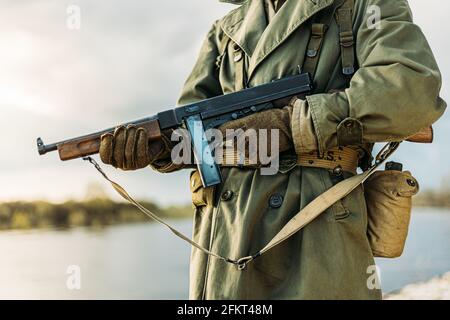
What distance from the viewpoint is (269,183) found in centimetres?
335

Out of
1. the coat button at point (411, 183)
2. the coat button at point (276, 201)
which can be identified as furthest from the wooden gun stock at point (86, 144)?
the coat button at point (411, 183)

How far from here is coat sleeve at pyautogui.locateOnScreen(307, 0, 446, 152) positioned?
3166mm

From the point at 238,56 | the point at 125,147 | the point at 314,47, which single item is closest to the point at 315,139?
the point at 314,47

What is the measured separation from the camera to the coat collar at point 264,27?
3.42m

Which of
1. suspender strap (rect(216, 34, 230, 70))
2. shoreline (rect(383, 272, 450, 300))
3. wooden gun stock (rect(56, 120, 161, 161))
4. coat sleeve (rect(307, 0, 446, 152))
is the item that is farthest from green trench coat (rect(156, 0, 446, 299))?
shoreline (rect(383, 272, 450, 300))

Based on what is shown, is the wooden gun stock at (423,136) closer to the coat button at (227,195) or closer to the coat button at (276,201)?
the coat button at (276,201)

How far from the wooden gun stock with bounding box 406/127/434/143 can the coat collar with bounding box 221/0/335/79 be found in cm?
73

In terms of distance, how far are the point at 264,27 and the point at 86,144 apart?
3.25 feet

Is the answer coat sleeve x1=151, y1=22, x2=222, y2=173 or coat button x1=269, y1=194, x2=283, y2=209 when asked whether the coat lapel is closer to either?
coat sleeve x1=151, y1=22, x2=222, y2=173

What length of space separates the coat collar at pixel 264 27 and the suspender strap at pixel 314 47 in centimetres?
7

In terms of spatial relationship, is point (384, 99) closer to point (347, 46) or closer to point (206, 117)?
point (347, 46)
